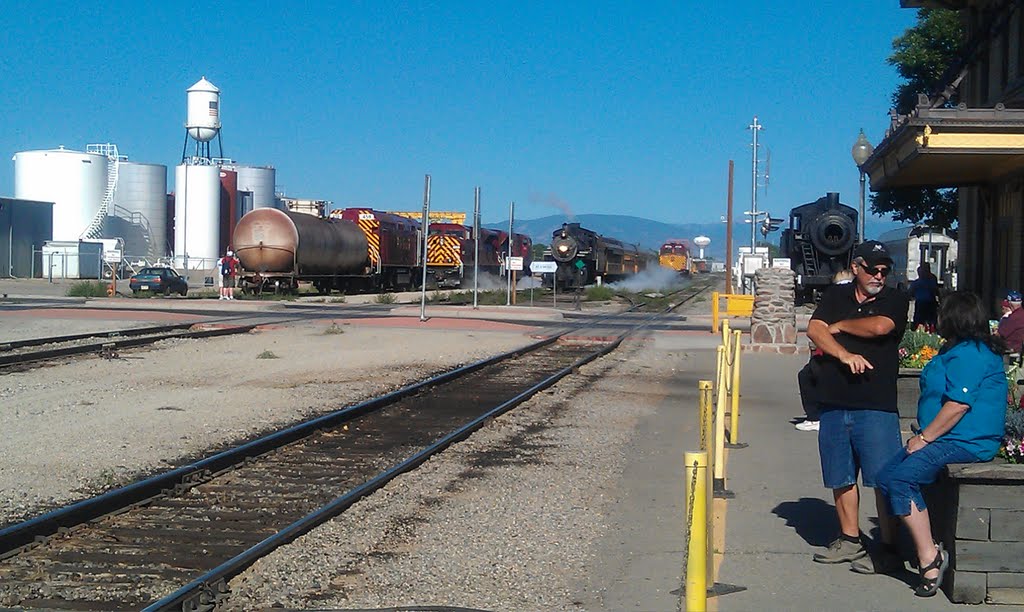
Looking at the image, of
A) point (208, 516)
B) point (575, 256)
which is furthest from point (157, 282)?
point (208, 516)

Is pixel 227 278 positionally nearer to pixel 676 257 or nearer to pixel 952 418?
pixel 952 418

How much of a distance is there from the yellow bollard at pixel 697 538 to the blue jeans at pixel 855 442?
254 centimetres

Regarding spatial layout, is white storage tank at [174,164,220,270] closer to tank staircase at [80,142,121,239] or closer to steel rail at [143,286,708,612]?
tank staircase at [80,142,121,239]

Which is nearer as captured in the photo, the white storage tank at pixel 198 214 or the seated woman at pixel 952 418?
the seated woman at pixel 952 418

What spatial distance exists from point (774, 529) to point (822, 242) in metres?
24.8

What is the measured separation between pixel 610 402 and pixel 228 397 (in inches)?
197

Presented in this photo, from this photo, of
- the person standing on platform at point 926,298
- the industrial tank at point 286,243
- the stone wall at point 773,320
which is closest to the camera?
the person standing on platform at point 926,298

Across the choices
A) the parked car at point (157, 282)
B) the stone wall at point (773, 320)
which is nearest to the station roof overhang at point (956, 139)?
the stone wall at point (773, 320)

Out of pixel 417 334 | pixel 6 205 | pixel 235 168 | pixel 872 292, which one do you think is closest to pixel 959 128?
pixel 872 292

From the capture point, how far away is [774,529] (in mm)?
7770

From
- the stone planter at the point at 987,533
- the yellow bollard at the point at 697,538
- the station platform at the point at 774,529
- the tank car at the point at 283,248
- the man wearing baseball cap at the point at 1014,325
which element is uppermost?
the tank car at the point at 283,248

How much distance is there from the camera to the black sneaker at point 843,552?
6.65 m

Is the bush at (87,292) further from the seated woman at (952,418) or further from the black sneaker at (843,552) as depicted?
the seated woman at (952,418)

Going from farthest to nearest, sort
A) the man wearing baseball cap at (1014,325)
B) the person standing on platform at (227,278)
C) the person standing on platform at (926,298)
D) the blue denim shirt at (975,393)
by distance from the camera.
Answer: the person standing on platform at (227,278)
the person standing on platform at (926,298)
the man wearing baseball cap at (1014,325)
the blue denim shirt at (975,393)
